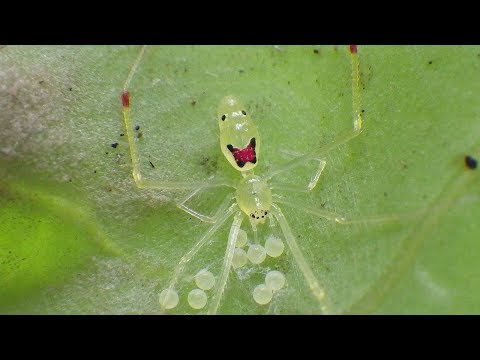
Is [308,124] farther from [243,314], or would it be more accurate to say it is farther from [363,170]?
[243,314]

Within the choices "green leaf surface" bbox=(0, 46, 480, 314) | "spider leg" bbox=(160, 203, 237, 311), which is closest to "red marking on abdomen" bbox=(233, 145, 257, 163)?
"green leaf surface" bbox=(0, 46, 480, 314)

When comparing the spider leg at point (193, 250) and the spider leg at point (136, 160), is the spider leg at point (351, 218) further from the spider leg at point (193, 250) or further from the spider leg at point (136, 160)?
the spider leg at point (136, 160)

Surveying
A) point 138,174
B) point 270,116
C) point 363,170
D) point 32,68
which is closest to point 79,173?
point 138,174

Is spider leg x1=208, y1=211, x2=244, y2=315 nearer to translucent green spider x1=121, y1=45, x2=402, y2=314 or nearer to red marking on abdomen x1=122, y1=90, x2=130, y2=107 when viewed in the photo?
translucent green spider x1=121, y1=45, x2=402, y2=314

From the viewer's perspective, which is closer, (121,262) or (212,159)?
(121,262)

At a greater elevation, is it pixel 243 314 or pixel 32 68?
pixel 32 68

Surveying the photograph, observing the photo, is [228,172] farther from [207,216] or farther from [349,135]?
[349,135]

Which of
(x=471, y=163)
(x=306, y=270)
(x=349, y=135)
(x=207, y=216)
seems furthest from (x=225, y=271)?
(x=471, y=163)
